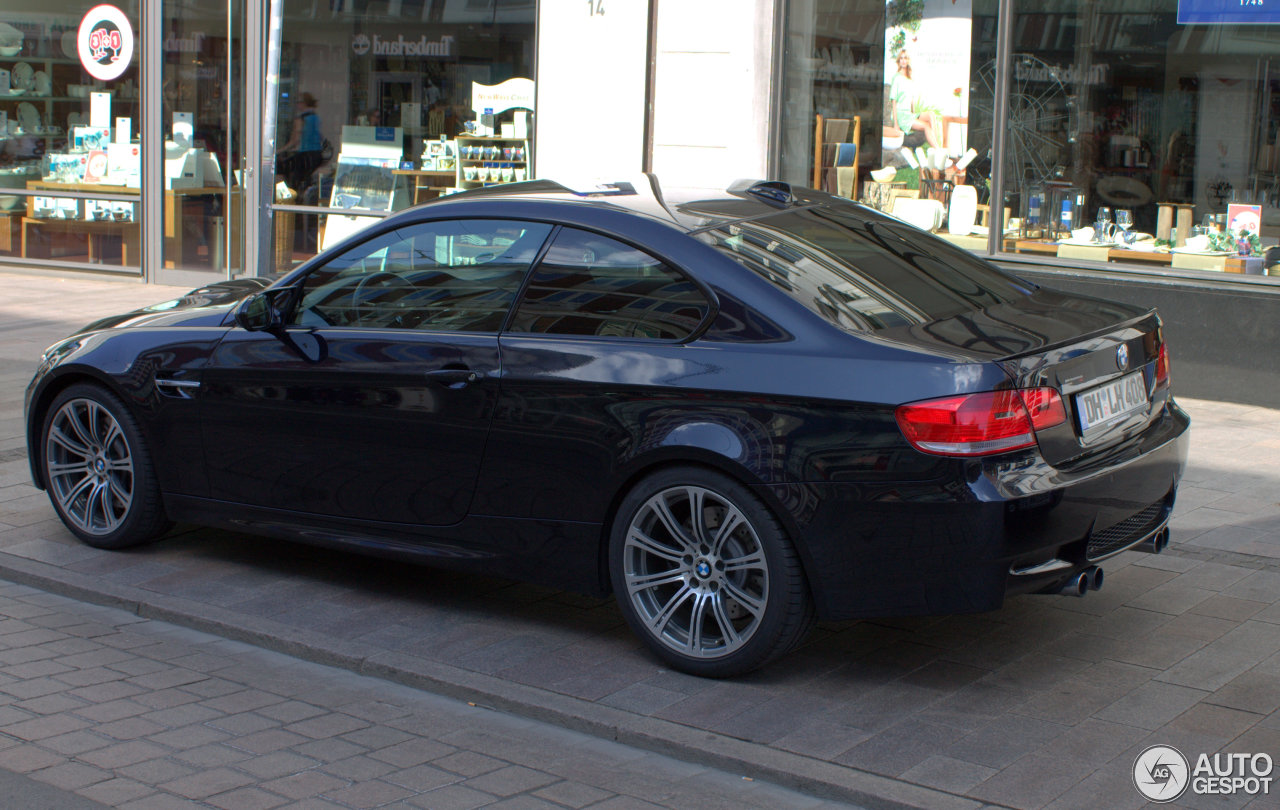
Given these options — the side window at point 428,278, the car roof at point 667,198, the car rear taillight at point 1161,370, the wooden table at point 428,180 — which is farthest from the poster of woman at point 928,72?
the side window at point 428,278

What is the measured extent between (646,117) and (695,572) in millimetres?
7790

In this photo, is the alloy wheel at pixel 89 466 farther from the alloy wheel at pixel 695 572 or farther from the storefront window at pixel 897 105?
the storefront window at pixel 897 105

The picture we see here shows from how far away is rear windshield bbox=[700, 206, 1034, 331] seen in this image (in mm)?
4418

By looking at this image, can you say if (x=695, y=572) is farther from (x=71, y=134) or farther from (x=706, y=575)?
(x=71, y=134)

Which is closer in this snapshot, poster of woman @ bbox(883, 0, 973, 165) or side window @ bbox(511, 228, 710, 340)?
side window @ bbox(511, 228, 710, 340)

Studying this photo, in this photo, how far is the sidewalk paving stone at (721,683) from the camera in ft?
12.7

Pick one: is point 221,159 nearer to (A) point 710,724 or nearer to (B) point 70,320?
(B) point 70,320

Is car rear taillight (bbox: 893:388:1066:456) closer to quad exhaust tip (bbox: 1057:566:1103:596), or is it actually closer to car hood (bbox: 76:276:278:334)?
quad exhaust tip (bbox: 1057:566:1103:596)

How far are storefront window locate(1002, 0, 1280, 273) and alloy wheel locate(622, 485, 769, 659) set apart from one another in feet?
21.5

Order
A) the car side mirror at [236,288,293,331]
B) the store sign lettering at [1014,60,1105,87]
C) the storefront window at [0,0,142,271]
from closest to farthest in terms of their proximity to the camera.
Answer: the car side mirror at [236,288,293,331], the store sign lettering at [1014,60,1105,87], the storefront window at [0,0,142,271]

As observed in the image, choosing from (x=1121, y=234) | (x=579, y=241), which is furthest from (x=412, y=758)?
(x=1121, y=234)

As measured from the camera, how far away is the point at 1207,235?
32.0 feet

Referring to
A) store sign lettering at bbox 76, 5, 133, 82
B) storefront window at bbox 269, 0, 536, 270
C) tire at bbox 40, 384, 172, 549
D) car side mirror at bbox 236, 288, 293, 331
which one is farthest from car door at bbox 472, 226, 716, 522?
store sign lettering at bbox 76, 5, 133, 82

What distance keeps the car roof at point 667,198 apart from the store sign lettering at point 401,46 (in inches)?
346
